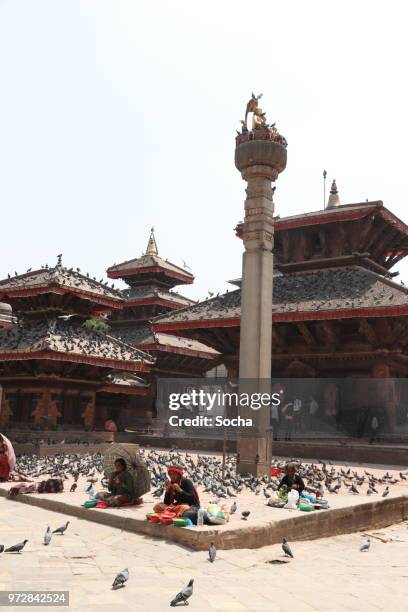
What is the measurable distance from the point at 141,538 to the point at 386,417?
48.2ft

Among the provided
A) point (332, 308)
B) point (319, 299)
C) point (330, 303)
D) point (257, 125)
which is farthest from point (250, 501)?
point (319, 299)

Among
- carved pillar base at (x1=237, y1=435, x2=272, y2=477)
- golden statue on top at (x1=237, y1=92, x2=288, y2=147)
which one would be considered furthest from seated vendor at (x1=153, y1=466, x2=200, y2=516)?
golden statue on top at (x1=237, y1=92, x2=288, y2=147)

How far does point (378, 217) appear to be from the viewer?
2353 centimetres

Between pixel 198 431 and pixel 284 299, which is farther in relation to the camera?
pixel 198 431

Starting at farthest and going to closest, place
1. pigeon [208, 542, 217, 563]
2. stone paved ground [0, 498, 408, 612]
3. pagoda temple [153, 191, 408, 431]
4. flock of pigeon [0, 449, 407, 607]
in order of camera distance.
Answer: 1. pagoda temple [153, 191, 408, 431]
2. flock of pigeon [0, 449, 407, 607]
3. pigeon [208, 542, 217, 563]
4. stone paved ground [0, 498, 408, 612]

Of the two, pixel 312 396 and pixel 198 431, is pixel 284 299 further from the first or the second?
pixel 198 431

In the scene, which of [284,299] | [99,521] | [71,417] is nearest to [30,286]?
[71,417]

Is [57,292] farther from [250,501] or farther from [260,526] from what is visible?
[260,526]

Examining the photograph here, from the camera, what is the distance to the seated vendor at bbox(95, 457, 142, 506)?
30.3 ft

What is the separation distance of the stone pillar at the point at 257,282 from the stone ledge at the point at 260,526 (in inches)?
115

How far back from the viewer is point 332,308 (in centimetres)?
1998

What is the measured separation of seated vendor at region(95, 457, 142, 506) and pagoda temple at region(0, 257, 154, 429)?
1037 centimetres

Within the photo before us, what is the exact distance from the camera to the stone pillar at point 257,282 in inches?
529

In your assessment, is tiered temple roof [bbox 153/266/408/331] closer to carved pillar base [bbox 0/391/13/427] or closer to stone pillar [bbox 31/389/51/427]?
stone pillar [bbox 31/389/51/427]
